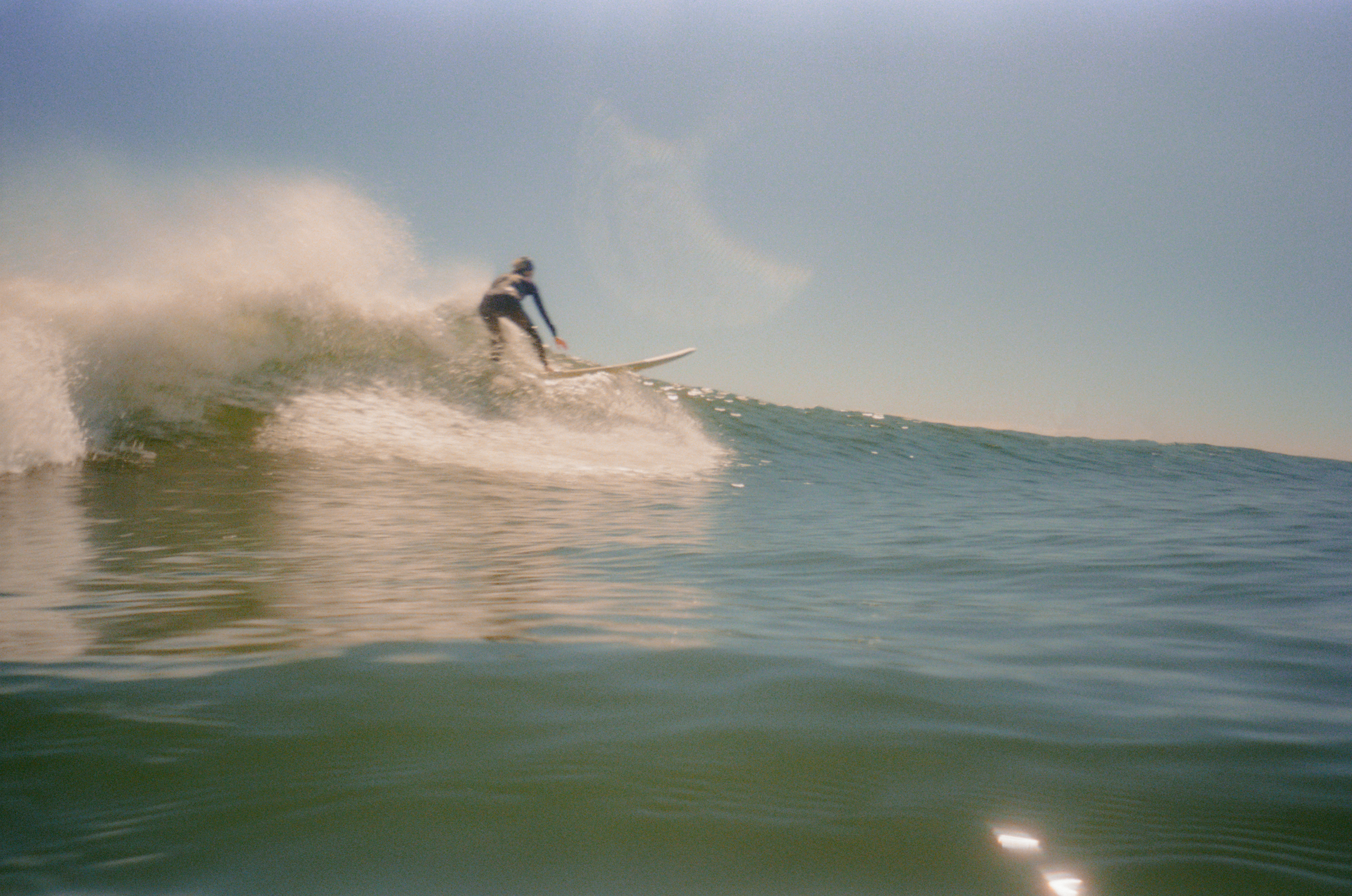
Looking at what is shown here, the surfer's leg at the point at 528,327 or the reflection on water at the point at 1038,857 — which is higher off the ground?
the surfer's leg at the point at 528,327

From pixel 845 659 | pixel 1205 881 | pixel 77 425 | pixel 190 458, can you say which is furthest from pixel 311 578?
pixel 77 425

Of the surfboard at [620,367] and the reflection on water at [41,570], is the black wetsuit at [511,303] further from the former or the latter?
the reflection on water at [41,570]

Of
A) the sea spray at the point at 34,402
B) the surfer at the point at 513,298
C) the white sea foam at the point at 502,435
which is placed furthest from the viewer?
the surfer at the point at 513,298

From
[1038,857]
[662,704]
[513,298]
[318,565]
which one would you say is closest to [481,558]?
[318,565]

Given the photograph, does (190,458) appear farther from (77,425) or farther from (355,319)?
(355,319)

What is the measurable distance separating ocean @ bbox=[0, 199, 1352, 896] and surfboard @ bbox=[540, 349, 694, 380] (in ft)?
22.2

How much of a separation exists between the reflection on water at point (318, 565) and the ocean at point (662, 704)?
31 millimetres

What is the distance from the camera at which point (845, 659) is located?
210 cm

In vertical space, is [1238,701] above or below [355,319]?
below

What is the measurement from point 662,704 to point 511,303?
36.9 feet

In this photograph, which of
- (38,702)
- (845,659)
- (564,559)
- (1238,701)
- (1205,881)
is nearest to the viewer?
(1205,881)

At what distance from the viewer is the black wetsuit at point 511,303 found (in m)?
12.2

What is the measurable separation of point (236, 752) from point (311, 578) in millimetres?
2021

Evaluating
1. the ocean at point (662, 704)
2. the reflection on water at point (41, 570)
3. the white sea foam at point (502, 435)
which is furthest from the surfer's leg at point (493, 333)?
the ocean at point (662, 704)
